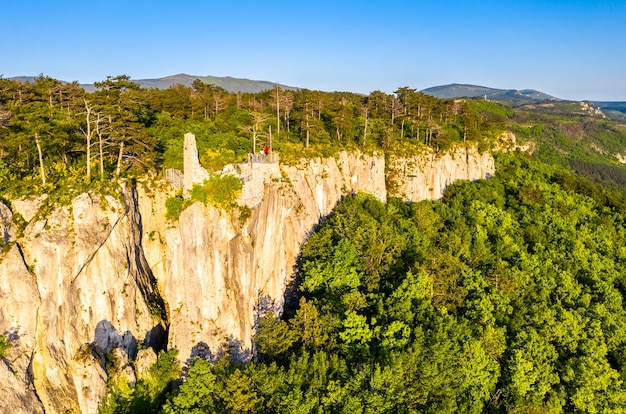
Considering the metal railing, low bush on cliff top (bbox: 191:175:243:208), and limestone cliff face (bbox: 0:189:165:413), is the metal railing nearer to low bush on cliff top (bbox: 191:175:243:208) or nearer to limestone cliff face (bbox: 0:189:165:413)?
low bush on cliff top (bbox: 191:175:243:208)

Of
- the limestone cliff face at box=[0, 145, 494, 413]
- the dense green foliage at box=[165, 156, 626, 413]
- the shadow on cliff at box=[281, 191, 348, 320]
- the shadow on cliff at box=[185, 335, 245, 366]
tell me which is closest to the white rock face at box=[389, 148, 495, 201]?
the dense green foliage at box=[165, 156, 626, 413]

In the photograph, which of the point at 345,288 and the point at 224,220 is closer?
the point at 224,220

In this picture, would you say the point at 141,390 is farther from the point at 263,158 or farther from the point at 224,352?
the point at 263,158

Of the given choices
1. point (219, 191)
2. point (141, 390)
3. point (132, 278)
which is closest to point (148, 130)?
point (219, 191)

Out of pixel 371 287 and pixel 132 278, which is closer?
pixel 132 278

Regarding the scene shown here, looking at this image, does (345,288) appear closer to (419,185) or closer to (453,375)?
(453,375)

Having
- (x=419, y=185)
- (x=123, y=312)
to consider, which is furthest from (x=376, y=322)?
(x=419, y=185)
